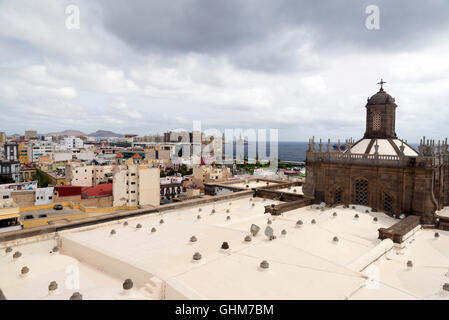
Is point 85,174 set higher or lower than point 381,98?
lower

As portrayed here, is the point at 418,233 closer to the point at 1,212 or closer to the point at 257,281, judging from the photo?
the point at 257,281

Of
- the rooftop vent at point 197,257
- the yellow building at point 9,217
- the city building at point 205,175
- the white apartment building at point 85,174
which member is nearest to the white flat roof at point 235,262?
the rooftop vent at point 197,257

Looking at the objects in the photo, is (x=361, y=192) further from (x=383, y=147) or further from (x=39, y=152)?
(x=39, y=152)

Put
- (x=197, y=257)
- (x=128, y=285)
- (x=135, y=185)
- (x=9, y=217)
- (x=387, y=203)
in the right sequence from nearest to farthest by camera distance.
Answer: (x=128, y=285), (x=197, y=257), (x=387, y=203), (x=9, y=217), (x=135, y=185)

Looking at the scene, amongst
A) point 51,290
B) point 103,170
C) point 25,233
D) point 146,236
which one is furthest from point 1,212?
point 103,170

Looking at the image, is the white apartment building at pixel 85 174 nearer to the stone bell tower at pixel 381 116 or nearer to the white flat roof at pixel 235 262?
the white flat roof at pixel 235 262

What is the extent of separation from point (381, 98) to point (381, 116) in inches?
70.1

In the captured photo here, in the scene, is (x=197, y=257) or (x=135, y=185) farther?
(x=135, y=185)

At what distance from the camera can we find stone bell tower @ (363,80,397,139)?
27766 mm

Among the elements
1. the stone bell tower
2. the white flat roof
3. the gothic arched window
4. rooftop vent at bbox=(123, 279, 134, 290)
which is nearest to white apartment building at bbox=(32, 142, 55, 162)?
the white flat roof

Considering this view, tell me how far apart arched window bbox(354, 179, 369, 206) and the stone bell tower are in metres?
5.57

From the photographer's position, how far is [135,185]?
66688 mm

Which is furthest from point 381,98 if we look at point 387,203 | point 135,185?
point 135,185

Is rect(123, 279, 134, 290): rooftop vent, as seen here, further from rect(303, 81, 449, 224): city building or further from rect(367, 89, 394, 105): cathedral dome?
rect(367, 89, 394, 105): cathedral dome
